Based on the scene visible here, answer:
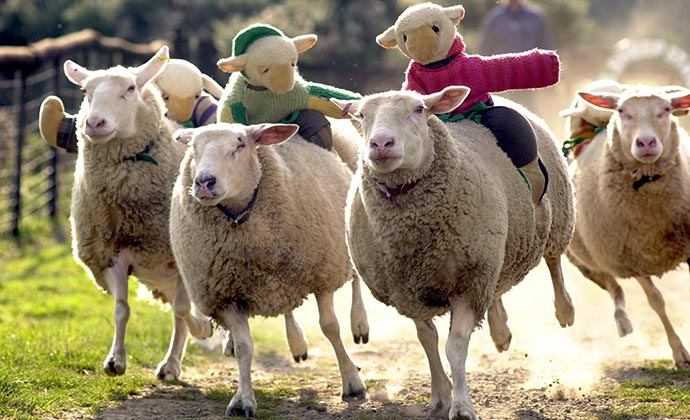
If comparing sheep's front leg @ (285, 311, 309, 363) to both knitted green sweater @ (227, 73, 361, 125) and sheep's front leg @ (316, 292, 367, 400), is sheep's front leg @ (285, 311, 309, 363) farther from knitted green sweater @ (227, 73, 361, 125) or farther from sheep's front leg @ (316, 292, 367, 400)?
knitted green sweater @ (227, 73, 361, 125)

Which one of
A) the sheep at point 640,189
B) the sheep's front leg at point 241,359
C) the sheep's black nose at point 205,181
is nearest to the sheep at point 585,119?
the sheep at point 640,189

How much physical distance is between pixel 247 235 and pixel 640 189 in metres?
2.52

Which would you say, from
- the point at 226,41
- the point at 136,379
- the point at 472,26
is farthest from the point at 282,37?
the point at 472,26

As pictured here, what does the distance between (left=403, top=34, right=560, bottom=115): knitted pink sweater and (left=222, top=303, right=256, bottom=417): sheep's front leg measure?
142cm

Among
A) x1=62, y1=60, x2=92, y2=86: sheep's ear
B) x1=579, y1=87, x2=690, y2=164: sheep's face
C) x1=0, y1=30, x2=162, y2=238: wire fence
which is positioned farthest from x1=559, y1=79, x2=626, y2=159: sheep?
x1=0, y1=30, x2=162, y2=238: wire fence

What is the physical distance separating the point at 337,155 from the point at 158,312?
10.2 ft

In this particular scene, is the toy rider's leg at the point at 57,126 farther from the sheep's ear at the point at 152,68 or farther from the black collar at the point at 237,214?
the black collar at the point at 237,214

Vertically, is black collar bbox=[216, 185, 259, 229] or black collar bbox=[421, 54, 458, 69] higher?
black collar bbox=[421, 54, 458, 69]

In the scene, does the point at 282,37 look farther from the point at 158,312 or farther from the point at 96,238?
the point at 158,312

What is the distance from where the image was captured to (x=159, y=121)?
6992 mm

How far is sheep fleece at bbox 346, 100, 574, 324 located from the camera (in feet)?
18.0

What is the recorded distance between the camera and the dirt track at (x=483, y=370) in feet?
20.3

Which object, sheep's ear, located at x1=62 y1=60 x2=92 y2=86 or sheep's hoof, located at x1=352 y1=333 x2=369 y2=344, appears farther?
sheep's hoof, located at x1=352 y1=333 x2=369 y2=344

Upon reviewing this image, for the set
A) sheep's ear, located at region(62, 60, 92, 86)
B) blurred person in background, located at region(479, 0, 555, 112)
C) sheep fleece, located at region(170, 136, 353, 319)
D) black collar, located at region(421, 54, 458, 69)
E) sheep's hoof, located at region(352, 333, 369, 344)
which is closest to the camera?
sheep fleece, located at region(170, 136, 353, 319)
